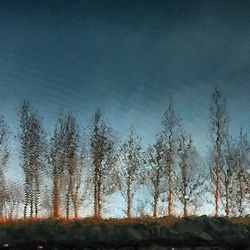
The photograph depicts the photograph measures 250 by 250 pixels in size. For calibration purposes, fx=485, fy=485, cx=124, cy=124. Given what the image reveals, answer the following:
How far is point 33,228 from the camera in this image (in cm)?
1309

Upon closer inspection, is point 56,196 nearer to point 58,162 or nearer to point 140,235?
point 58,162

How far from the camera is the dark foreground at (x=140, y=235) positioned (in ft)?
40.0

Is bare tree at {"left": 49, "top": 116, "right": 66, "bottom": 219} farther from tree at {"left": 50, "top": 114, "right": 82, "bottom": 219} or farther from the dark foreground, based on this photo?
the dark foreground

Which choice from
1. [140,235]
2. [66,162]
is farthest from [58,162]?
[140,235]

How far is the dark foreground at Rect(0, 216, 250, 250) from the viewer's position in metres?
12.2

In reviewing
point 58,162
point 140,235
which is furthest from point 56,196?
point 140,235

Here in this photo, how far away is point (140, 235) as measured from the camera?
12.4 meters

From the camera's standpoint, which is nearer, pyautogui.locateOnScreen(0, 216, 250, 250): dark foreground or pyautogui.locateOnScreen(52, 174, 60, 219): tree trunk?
pyautogui.locateOnScreen(0, 216, 250, 250): dark foreground

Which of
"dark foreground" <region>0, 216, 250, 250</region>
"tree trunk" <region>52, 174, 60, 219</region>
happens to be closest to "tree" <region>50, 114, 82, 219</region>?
"tree trunk" <region>52, 174, 60, 219</region>

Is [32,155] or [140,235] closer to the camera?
[140,235]

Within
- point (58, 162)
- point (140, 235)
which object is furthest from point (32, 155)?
point (140, 235)

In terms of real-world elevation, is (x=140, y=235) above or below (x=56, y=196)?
below

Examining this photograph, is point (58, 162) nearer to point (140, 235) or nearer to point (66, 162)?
point (66, 162)

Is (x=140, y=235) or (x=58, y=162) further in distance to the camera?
(x=58, y=162)
